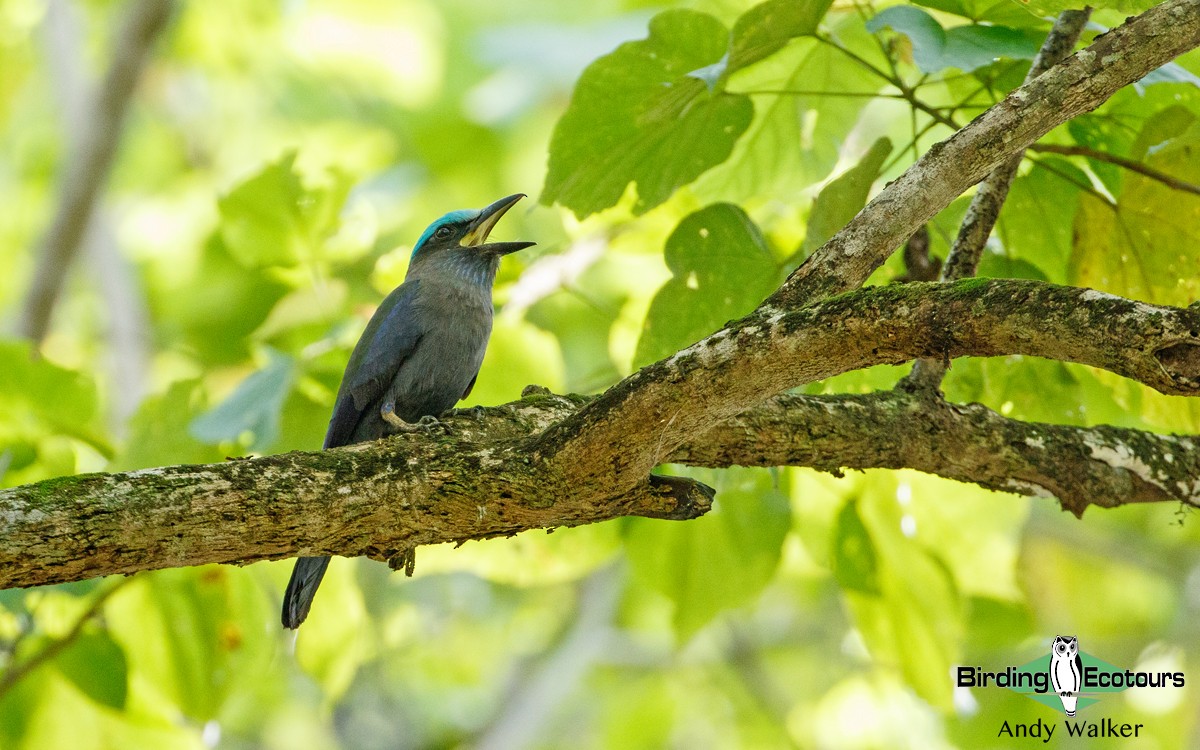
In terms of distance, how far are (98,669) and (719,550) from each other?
1974mm

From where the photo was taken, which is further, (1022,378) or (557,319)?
(557,319)

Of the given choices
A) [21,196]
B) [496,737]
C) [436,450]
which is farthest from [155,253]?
[436,450]

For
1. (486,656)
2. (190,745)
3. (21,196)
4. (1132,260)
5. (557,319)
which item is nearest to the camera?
(1132,260)

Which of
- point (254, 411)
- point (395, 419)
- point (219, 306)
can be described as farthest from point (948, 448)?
point (219, 306)

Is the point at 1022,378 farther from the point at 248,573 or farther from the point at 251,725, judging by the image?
the point at 251,725

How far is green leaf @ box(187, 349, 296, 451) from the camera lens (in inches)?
129

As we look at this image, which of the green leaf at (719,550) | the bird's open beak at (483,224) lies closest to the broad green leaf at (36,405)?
the bird's open beak at (483,224)

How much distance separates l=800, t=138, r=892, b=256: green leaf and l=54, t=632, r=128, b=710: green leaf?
2.45 meters

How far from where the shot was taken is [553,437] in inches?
87.2

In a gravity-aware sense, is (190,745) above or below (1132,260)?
below

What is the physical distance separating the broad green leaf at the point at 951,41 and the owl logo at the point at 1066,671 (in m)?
1.80

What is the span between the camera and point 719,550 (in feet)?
11.6

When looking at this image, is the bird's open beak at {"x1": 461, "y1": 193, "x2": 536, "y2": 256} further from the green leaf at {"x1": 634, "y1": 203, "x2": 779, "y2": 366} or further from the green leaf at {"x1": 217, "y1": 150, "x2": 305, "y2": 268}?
the green leaf at {"x1": 634, "y1": 203, "x2": 779, "y2": 366}

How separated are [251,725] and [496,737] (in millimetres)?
2342
